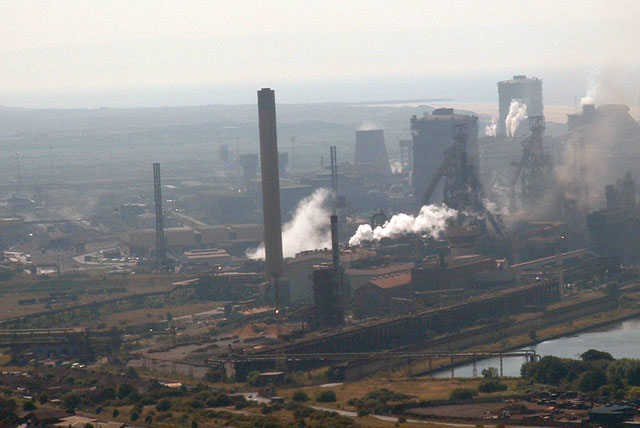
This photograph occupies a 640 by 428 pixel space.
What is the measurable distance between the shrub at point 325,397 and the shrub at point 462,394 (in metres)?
3.09

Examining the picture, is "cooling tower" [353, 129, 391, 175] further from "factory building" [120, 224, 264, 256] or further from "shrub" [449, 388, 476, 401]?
"shrub" [449, 388, 476, 401]

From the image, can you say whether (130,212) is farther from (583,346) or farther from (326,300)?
(583,346)

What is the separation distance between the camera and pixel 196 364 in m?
48.6

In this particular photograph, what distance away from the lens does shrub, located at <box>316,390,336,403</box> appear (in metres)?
41.4

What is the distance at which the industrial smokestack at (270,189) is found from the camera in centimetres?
6588

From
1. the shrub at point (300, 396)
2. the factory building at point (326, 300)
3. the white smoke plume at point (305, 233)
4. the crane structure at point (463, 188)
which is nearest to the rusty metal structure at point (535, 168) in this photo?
the crane structure at point (463, 188)

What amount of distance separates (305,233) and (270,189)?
14.0 m

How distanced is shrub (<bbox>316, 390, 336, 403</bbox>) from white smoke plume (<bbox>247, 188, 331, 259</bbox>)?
31.3 m

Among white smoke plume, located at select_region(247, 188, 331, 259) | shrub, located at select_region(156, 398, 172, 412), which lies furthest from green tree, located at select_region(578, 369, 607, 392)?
white smoke plume, located at select_region(247, 188, 331, 259)

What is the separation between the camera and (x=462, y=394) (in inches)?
1593

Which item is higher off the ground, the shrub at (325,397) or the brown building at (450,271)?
the brown building at (450,271)

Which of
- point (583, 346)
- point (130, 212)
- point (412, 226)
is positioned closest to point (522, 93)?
point (130, 212)

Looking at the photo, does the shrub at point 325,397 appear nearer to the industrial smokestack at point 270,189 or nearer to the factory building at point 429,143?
the industrial smokestack at point 270,189

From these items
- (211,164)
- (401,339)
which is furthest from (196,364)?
(211,164)
